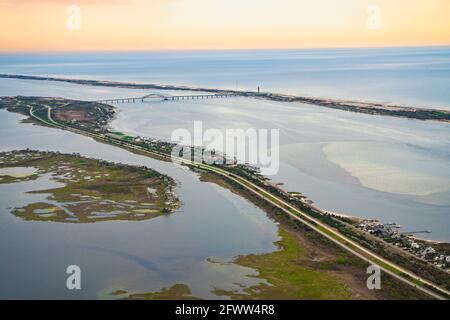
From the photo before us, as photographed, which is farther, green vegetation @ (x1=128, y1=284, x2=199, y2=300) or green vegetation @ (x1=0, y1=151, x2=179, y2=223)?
green vegetation @ (x1=0, y1=151, x2=179, y2=223)

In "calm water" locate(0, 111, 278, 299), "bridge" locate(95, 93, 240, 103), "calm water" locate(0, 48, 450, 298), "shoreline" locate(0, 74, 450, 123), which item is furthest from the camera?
"bridge" locate(95, 93, 240, 103)

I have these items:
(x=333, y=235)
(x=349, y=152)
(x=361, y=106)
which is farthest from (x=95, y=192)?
(x=361, y=106)

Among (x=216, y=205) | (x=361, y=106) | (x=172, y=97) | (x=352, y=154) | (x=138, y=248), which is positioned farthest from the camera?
(x=172, y=97)

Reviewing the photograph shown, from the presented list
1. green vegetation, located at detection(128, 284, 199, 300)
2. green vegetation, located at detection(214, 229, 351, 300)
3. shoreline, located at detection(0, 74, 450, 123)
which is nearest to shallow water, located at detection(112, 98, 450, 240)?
shoreline, located at detection(0, 74, 450, 123)

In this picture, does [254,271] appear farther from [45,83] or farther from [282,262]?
[45,83]

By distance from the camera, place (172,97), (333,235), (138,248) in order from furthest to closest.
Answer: (172,97) → (333,235) → (138,248)

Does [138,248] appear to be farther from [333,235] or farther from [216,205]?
[333,235]

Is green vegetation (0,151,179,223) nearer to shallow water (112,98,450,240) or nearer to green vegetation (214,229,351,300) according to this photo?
green vegetation (214,229,351,300)

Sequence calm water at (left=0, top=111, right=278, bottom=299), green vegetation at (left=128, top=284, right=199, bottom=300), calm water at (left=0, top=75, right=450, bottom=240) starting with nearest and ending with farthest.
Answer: green vegetation at (left=128, top=284, right=199, bottom=300) < calm water at (left=0, top=111, right=278, bottom=299) < calm water at (left=0, top=75, right=450, bottom=240)

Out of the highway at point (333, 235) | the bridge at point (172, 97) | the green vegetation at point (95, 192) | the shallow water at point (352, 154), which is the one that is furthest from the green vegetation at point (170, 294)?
the bridge at point (172, 97)

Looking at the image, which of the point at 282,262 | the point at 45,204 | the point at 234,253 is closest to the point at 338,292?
the point at 282,262

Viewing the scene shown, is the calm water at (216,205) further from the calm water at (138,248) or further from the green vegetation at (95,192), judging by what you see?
the green vegetation at (95,192)
